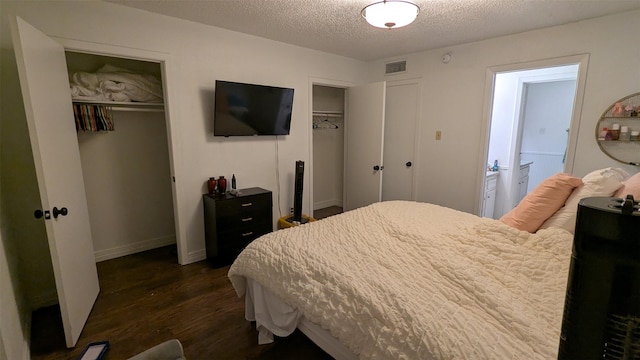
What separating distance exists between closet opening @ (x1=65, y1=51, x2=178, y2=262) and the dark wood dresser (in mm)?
591

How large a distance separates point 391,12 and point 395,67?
225cm

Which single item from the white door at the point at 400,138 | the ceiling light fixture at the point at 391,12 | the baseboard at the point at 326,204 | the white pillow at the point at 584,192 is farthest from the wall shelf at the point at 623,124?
the baseboard at the point at 326,204

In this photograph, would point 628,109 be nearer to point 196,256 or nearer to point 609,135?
point 609,135

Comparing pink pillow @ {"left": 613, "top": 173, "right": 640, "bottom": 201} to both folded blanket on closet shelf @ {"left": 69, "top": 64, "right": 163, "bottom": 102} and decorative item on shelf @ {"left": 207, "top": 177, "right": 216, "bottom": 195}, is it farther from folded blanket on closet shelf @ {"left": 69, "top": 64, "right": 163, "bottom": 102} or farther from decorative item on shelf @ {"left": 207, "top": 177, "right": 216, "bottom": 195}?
folded blanket on closet shelf @ {"left": 69, "top": 64, "right": 163, "bottom": 102}

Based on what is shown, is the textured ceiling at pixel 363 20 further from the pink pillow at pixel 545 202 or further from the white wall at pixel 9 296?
the white wall at pixel 9 296

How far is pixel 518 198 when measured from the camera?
4.53 m

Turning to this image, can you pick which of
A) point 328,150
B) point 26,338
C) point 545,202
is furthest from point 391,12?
point 26,338

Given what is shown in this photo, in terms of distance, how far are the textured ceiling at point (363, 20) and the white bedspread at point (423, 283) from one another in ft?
5.96

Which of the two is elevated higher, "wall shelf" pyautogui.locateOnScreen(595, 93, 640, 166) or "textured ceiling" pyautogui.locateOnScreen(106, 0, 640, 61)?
"textured ceiling" pyautogui.locateOnScreen(106, 0, 640, 61)

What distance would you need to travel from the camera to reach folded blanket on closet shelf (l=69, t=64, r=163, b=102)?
2695 millimetres

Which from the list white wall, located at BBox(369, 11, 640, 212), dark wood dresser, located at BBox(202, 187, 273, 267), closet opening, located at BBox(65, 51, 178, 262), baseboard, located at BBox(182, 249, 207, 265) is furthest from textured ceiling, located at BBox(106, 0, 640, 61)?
baseboard, located at BBox(182, 249, 207, 265)

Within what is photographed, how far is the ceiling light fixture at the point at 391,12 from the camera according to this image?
200 cm

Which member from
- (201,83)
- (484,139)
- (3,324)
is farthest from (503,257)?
(201,83)

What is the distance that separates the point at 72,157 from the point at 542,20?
13.9 feet
